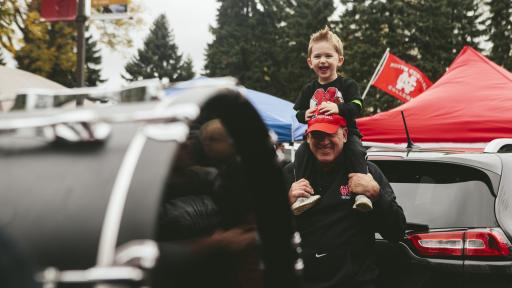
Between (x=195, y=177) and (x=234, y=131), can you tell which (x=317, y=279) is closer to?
(x=195, y=177)

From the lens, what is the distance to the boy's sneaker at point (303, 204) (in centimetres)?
265

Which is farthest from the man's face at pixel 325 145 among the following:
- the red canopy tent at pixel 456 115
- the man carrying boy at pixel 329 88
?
the red canopy tent at pixel 456 115

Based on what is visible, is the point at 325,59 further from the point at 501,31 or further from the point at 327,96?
the point at 501,31

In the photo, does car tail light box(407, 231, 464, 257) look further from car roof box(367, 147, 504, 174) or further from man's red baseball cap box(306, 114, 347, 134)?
man's red baseball cap box(306, 114, 347, 134)

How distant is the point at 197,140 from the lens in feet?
5.28

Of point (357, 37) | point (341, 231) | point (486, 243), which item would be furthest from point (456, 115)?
point (357, 37)

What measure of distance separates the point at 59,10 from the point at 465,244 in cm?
721

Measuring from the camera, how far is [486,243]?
10.1ft

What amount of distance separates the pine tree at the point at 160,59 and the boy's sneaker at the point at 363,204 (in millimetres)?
66606

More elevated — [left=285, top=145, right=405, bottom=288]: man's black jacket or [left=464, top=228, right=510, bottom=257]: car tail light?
[left=285, top=145, right=405, bottom=288]: man's black jacket

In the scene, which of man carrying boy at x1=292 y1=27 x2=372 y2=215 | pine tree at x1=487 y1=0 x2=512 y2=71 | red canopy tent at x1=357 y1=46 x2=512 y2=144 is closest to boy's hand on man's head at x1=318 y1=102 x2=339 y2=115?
man carrying boy at x1=292 y1=27 x2=372 y2=215

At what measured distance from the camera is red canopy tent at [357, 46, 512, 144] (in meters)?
6.32

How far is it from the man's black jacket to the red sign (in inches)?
265

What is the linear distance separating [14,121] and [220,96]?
38 cm
